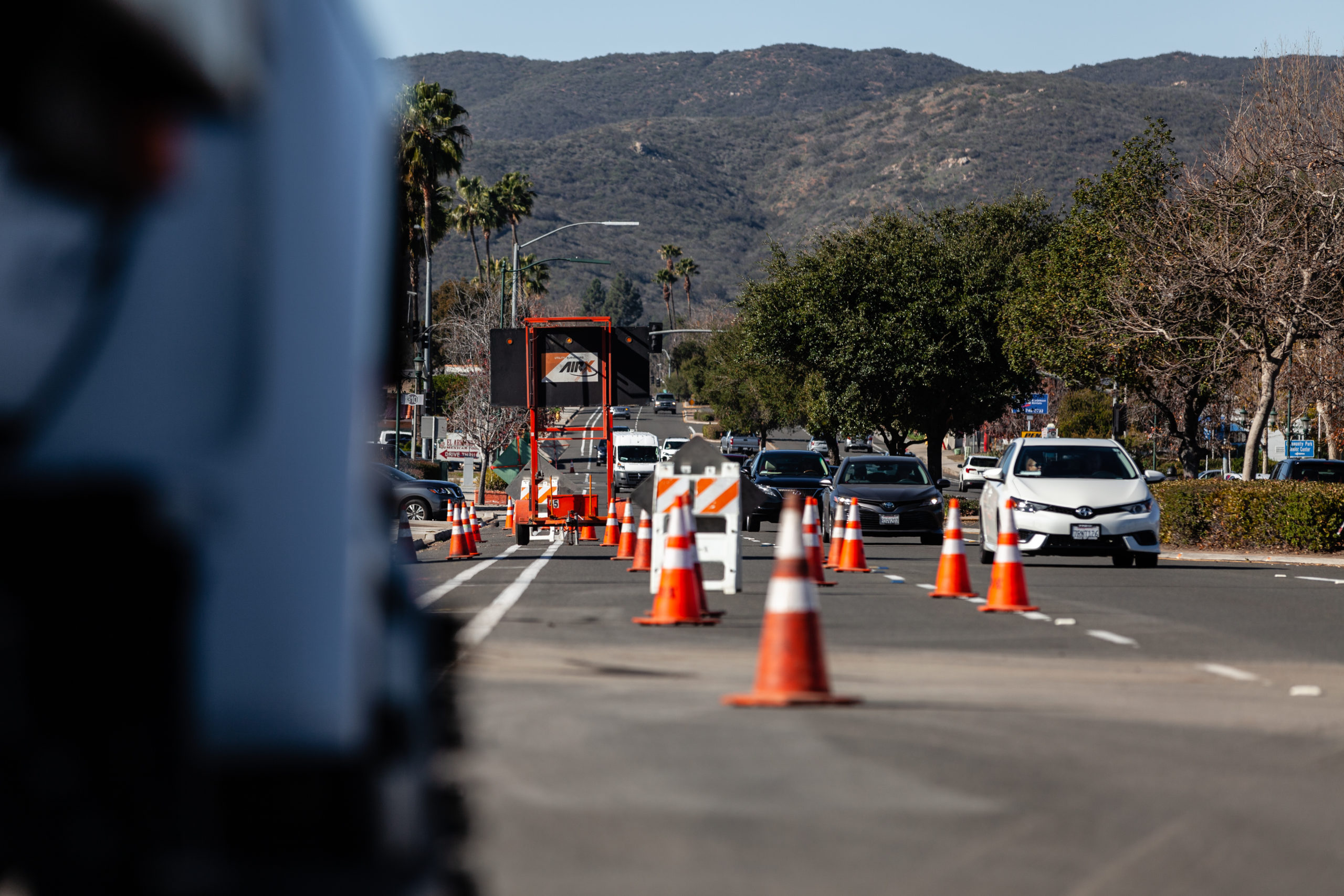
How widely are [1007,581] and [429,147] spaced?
39736 mm

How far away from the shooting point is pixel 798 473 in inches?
1303

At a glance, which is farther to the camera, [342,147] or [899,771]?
[899,771]

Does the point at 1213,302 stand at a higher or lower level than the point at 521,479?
higher

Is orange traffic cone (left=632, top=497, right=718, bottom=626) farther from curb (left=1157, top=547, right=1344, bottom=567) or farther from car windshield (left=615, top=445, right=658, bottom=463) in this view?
car windshield (left=615, top=445, right=658, bottom=463)

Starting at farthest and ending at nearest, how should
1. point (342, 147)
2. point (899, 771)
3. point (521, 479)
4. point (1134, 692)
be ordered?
point (521, 479)
point (1134, 692)
point (899, 771)
point (342, 147)

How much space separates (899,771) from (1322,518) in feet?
69.1

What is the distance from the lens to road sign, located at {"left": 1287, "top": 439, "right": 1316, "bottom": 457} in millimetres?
51719

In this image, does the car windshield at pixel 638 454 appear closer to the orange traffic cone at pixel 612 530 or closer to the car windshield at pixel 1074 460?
the orange traffic cone at pixel 612 530

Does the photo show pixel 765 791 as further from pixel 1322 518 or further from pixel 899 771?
pixel 1322 518

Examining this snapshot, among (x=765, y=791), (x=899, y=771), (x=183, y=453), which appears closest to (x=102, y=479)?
(x=183, y=453)

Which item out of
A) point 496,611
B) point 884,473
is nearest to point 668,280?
point 884,473

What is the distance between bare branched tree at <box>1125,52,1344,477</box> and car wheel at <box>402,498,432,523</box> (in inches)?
639

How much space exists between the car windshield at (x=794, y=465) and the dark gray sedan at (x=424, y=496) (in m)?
7.90

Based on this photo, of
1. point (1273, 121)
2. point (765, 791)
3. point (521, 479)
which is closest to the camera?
point (765, 791)
